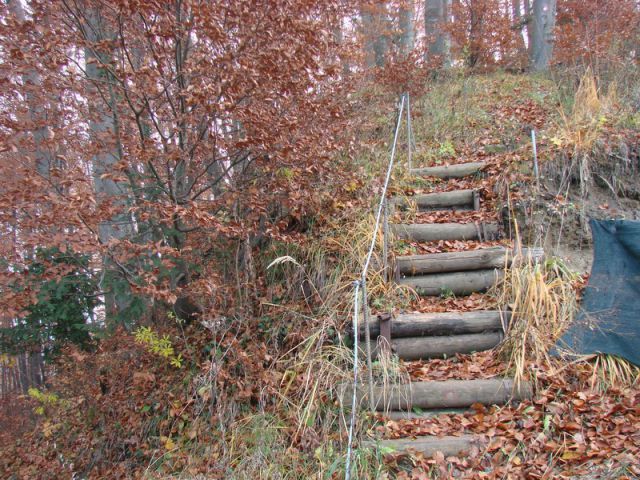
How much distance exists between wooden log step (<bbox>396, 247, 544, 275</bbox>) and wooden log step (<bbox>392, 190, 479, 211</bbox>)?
46.6 inches

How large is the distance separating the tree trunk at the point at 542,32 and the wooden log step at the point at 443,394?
1043 centimetres

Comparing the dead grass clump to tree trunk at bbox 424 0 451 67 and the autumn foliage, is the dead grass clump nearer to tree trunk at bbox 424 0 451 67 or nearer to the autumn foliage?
the autumn foliage

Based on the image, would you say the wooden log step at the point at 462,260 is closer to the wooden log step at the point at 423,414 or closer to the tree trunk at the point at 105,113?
the wooden log step at the point at 423,414

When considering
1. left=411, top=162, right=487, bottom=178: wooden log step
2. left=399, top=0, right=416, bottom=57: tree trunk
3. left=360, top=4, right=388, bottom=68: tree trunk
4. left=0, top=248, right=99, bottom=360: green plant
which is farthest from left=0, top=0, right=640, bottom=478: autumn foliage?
left=399, top=0, right=416, bottom=57: tree trunk

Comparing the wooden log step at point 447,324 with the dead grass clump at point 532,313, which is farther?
the wooden log step at point 447,324

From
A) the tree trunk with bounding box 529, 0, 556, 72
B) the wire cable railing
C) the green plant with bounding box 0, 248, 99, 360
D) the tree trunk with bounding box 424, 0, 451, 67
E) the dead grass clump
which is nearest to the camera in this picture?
the wire cable railing

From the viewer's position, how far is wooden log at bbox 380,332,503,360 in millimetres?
4156

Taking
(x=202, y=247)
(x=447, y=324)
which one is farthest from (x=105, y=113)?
(x=447, y=324)

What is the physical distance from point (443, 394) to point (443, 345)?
0.54 metres

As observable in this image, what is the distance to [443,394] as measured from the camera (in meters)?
3.72

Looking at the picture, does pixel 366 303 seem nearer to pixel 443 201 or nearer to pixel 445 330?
pixel 445 330

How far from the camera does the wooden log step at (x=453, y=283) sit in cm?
469

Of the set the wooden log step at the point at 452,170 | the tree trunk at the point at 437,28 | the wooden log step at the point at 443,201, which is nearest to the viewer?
the wooden log step at the point at 443,201

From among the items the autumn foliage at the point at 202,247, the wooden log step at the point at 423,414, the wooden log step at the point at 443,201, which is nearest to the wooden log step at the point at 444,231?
the autumn foliage at the point at 202,247
